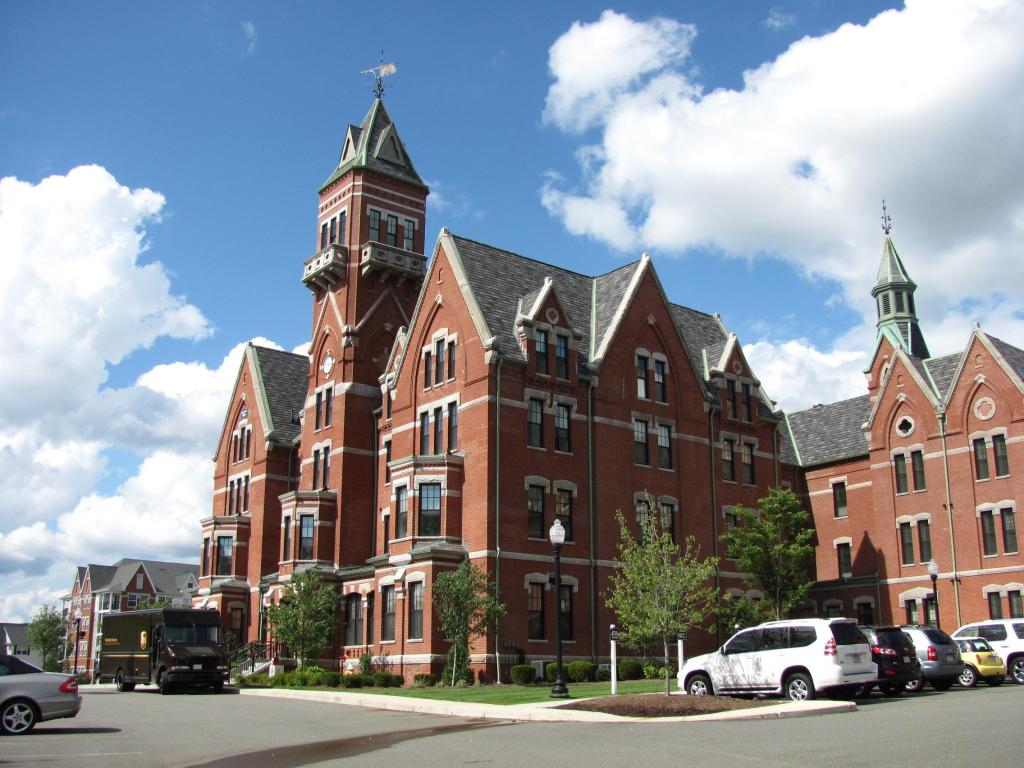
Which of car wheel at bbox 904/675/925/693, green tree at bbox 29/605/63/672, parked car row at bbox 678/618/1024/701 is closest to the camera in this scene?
parked car row at bbox 678/618/1024/701

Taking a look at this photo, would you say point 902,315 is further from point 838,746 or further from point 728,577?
point 838,746

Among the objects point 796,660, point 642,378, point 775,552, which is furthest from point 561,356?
point 796,660

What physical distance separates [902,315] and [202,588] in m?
48.8

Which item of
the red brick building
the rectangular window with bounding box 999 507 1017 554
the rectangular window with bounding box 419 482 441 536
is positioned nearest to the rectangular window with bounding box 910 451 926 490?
the red brick building

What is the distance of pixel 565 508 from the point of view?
43.3 metres

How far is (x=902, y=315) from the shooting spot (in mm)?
68312

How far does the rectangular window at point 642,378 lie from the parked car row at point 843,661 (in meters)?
20.0

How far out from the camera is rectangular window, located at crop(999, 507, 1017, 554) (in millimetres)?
46656

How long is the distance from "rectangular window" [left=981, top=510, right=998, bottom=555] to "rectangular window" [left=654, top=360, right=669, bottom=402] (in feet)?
52.9

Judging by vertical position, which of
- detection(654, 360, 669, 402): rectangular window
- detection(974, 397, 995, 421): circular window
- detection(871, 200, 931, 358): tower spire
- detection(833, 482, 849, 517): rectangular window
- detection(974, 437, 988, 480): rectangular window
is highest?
detection(871, 200, 931, 358): tower spire

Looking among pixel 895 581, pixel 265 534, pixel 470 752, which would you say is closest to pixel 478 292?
pixel 265 534

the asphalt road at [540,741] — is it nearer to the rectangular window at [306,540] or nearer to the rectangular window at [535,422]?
the rectangular window at [535,422]

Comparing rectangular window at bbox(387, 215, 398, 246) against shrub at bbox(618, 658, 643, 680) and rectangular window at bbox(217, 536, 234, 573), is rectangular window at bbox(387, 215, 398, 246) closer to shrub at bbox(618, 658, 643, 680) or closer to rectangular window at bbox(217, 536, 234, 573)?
rectangular window at bbox(217, 536, 234, 573)

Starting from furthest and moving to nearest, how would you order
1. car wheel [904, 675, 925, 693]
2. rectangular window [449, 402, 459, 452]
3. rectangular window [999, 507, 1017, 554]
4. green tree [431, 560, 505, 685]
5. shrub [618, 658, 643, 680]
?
rectangular window [999, 507, 1017, 554] < rectangular window [449, 402, 459, 452] < shrub [618, 658, 643, 680] < green tree [431, 560, 505, 685] < car wheel [904, 675, 925, 693]
